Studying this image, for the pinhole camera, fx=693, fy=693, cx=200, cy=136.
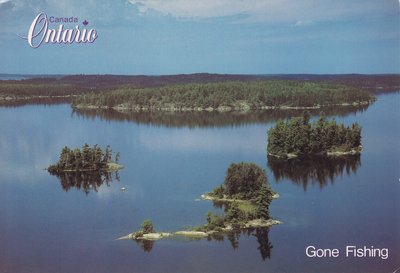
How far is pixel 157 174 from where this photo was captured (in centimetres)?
934

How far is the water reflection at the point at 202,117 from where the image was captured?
13341mm

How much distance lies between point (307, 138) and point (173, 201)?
4.08 m

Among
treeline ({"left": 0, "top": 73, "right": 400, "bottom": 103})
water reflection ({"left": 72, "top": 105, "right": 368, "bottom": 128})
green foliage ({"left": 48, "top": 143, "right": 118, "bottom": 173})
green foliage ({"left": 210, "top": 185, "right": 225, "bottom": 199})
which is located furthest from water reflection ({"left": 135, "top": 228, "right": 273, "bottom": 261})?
water reflection ({"left": 72, "top": 105, "right": 368, "bottom": 128})

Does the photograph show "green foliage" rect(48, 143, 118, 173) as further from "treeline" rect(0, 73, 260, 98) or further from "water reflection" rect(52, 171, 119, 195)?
"treeline" rect(0, 73, 260, 98)

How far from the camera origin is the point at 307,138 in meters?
11.9

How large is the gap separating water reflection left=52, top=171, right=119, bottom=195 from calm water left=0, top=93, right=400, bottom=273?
0.37 ft

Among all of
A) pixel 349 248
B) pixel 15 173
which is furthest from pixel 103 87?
pixel 349 248

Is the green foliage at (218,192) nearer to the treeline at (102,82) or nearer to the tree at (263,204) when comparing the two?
the tree at (263,204)

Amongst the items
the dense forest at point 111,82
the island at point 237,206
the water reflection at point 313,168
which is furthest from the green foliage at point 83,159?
the water reflection at point 313,168

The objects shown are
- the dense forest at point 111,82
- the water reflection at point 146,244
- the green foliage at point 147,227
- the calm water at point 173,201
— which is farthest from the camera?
the dense forest at point 111,82

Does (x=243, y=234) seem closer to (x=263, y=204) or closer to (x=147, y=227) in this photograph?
(x=263, y=204)

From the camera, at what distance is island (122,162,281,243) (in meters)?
7.64

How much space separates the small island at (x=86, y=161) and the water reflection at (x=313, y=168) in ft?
8.06

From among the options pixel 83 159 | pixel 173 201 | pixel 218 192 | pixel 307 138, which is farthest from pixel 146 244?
pixel 307 138
